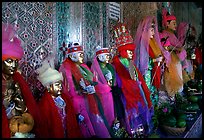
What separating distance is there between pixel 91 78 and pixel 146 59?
1.23 metres

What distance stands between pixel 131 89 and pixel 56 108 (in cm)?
119

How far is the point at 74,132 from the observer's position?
2879 millimetres

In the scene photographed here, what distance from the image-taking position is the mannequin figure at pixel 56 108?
271 centimetres

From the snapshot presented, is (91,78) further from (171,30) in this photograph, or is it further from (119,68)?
(171,30)

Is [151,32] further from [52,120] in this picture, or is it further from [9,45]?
[9,45]

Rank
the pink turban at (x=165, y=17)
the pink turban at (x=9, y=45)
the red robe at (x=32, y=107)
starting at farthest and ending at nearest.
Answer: the pink turban at (x=165, y=17), the red robe at (x=32, y=107), the pink turban at (x=9, y=45)

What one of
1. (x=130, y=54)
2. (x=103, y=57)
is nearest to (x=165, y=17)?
(x=130, y=54)

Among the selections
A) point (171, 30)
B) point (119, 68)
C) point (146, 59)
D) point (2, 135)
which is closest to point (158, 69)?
point (146, 59)

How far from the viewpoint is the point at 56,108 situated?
2.75 metres

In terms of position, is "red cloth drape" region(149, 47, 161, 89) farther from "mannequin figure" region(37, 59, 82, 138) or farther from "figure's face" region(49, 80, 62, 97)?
"figure's face" region(49, 80, 62, 97)

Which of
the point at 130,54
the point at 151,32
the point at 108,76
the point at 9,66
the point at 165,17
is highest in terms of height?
the point at 165,17

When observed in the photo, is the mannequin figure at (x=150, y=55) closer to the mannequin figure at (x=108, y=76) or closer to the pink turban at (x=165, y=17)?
the mannequin figure at (x=108, y=76)

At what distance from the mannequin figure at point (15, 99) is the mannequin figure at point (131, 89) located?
1271 millimetres

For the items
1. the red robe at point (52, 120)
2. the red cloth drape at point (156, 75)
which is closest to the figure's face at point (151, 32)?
the red cloth drape at point (156, 75)
